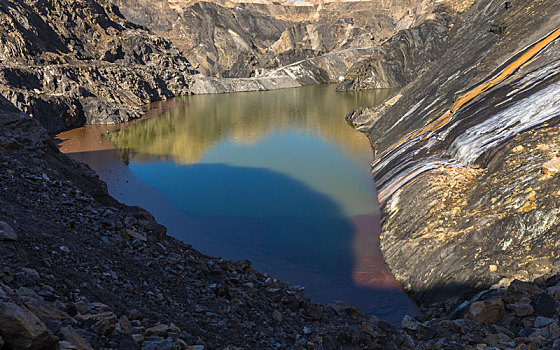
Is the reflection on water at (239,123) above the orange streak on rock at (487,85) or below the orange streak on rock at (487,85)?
above

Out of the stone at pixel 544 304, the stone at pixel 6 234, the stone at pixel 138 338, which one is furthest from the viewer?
the stone at pixel 544 304

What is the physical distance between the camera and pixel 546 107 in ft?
45.8

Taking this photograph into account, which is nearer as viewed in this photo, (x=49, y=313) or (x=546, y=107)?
(x=49, y=313)

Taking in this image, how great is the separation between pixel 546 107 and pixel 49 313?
608 inches

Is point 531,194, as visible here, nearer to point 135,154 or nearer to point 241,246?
point 241,246

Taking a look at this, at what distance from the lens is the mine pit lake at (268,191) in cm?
1417

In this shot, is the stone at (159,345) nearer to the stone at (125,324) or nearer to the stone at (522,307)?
the stone at (125,324)

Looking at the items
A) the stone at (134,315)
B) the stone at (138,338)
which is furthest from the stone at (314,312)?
the stone at (138,338)

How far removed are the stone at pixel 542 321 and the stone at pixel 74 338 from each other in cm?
683

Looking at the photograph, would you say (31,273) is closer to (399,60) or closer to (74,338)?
(74,338)

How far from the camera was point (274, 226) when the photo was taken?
17516 mm

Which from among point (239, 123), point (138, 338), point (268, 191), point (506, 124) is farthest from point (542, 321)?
point (239, 123)

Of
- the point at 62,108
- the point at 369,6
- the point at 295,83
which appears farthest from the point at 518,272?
the point at 369,6

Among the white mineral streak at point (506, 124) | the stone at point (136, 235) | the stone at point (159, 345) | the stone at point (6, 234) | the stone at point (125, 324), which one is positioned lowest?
the stone at point (159, 345)
